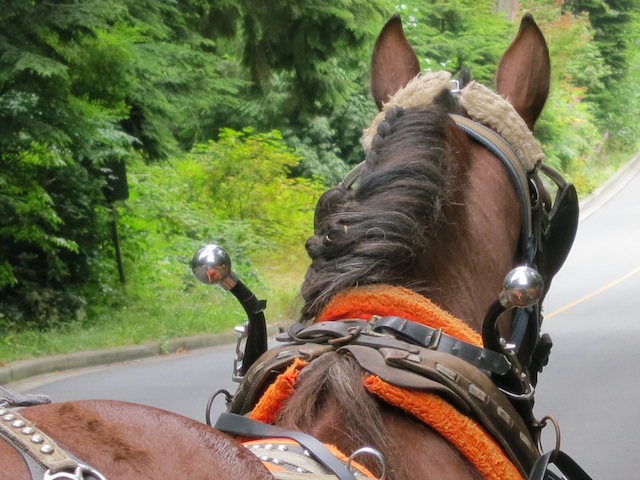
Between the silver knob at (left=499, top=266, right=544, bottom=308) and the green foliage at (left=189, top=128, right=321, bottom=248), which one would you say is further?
the green foliage at (left=189, top=128, right=321, bottom=248)

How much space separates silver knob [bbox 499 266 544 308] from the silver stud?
1102 millimetres

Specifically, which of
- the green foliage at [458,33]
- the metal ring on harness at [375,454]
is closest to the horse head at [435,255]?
the metal ring on harness at [375,454]

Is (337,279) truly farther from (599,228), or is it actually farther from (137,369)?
(599,228)

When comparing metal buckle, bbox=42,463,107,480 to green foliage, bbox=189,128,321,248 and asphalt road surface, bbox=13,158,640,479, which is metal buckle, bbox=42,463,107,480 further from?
green foliage, bbox=189,128,321,248

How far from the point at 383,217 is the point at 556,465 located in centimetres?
85

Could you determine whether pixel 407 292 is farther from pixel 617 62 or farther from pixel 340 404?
pixel 617 62

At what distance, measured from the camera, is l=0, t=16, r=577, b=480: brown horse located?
5.18 ft

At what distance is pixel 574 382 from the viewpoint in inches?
393

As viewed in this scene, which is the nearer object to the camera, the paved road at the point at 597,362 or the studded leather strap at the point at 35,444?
the studded leather strap at the point at 35,444

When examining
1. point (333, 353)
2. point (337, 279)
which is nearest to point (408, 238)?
point (337, 279)

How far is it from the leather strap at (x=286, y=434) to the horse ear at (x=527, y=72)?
1476mm

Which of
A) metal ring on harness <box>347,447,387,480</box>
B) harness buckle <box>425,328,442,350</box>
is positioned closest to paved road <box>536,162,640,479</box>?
harness buckle <box>425,328,442,350</box>

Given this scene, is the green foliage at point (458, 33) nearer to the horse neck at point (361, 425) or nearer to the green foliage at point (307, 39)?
the green foliage at point (307, 39)

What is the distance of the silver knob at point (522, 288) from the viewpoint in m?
2.20
